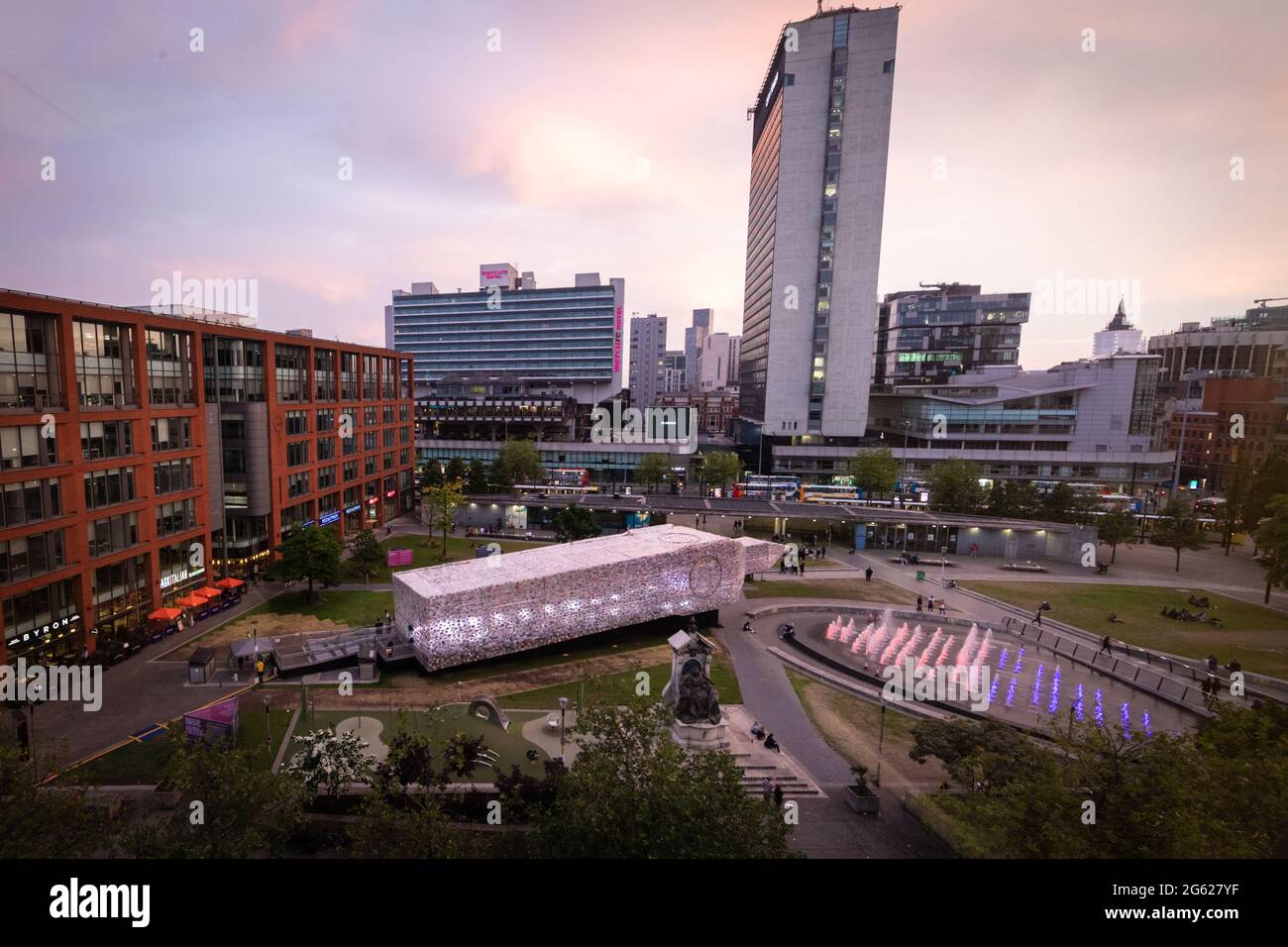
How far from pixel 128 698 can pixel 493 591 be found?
18.1 metres

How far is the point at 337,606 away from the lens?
1678 inches

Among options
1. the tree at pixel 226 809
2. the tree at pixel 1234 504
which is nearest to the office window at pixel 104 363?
the tree at pixel 226 809

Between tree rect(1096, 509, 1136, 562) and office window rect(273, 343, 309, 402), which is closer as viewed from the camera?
office window rect(273, 343, 309, 402)

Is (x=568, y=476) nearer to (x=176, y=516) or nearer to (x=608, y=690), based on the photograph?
(x=176, y=516)

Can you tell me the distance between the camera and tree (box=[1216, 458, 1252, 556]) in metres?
62.4

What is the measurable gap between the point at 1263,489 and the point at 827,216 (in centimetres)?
6567

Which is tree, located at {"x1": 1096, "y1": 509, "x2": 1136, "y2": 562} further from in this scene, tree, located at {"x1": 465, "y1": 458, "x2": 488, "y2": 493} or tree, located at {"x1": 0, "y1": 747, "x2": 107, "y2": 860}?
tree, located at {"x1": 0, "y1": 747, "x2": 107, "y2": 860}

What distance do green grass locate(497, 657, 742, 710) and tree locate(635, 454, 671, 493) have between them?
54.7 m

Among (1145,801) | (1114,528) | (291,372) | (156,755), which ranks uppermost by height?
(291,372)

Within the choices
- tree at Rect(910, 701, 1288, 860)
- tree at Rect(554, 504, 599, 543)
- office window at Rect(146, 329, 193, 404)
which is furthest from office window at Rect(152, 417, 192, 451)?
tree at Rect(910, 701, 1288, 860)

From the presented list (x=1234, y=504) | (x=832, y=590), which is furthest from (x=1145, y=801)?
(x=1234, y=504)

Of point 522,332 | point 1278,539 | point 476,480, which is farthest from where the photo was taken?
point 522,332

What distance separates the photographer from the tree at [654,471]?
87.8 m
